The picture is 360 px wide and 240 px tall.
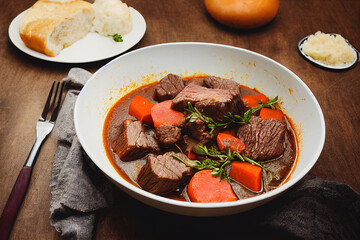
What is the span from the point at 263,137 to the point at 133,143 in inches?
28.5

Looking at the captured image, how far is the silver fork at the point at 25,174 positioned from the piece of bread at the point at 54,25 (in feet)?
1.59

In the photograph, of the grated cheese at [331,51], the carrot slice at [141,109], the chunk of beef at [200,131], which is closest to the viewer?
the chunk of beef at [200,131]

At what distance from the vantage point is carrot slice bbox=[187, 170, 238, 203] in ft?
5.21

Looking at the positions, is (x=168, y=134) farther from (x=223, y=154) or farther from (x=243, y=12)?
(x=243, y=12)

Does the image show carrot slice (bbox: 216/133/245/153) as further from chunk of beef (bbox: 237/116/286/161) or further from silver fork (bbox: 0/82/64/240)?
silver fork (bbox: 0/82/64/240)

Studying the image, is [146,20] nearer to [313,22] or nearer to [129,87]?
[129,87]

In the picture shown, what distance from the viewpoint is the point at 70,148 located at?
194 centimetres

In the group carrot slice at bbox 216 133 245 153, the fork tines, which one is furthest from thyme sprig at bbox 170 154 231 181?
the fork tines

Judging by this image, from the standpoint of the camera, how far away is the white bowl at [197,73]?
1837mm

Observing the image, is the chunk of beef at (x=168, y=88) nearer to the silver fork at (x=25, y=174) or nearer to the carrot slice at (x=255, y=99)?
the carrot slice at (x=255, y=99)

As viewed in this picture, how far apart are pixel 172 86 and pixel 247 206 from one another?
990 mm

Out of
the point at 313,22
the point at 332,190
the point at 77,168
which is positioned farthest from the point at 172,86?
the point at 313,22

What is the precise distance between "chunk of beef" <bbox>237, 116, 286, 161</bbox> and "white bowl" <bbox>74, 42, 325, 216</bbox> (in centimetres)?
15

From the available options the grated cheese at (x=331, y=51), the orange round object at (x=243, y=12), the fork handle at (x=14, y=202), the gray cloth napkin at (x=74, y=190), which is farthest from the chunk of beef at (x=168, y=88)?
the grated cheese at (x=331, y=51)
